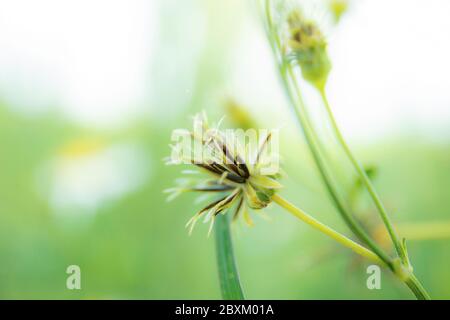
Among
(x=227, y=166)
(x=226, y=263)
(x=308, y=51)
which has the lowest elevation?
(x=226, y=263)

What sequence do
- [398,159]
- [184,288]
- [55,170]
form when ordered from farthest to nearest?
[398,159] → [55,170] → [184,288]

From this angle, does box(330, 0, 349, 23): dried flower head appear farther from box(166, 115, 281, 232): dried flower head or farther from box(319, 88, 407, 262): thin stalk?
box(166, 115, 281, 232): dried flower head

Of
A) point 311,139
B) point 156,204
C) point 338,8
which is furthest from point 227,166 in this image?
point 156,204

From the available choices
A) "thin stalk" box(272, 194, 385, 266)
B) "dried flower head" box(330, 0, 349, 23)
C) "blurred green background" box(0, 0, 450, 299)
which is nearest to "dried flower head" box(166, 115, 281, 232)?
"thin stalk" box(272, 194, 385, 266)

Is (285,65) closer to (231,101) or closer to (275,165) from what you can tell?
(275,165)

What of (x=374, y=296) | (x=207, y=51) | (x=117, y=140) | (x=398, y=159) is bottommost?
(x=374, y=296)

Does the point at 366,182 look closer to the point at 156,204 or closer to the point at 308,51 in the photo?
the point at 308,51

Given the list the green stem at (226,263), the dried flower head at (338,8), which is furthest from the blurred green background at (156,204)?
the green stem at (226,263)
